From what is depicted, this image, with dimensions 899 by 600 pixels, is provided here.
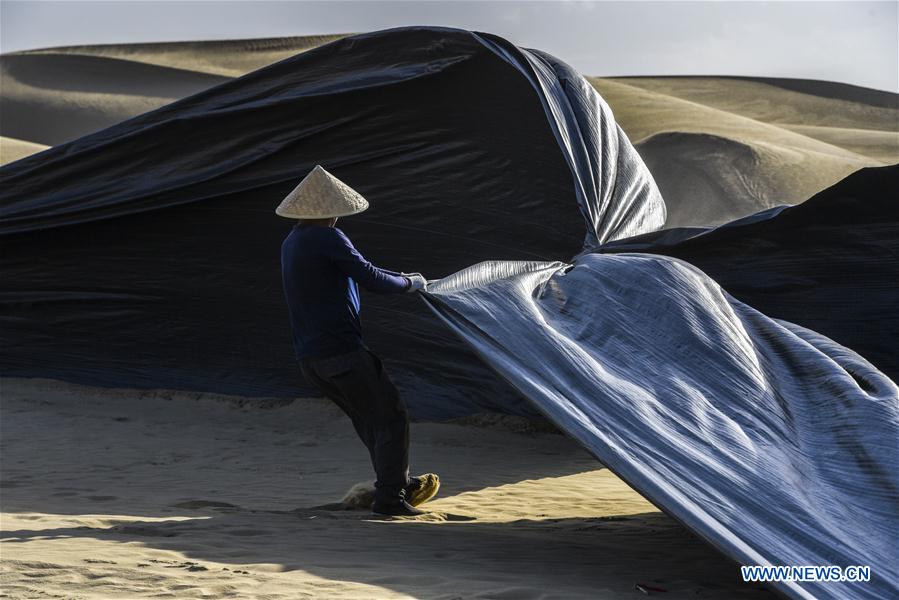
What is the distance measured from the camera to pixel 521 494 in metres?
5.94

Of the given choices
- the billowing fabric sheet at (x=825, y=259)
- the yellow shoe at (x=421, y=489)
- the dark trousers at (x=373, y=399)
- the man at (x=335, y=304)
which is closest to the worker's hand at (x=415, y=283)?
the man at (x=335, y=304)

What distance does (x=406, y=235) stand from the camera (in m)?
7.38

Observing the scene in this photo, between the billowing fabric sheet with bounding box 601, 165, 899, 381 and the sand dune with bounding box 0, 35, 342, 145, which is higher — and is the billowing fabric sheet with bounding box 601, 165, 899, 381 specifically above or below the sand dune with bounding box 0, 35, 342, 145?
below

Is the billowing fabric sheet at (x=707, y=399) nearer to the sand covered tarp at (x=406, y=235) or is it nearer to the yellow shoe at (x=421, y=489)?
the sand covered tarp at (x=406, y=235)

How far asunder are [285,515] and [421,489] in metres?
0.65

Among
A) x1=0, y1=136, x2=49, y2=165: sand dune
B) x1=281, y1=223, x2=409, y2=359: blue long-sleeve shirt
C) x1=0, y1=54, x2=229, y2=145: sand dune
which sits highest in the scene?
x1=0, y1=54, x2=229, y2=145: sand dune

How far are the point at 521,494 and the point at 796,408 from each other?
2.10 metres

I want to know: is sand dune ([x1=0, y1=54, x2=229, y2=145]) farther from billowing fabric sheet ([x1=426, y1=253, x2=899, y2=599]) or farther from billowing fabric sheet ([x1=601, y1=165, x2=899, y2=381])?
billowing fabric sheet ([x1=426, y1=253, x2=899, y2=599])

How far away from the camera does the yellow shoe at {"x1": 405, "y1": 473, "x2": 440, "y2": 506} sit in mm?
5164

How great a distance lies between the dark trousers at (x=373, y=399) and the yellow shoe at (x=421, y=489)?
183 mm

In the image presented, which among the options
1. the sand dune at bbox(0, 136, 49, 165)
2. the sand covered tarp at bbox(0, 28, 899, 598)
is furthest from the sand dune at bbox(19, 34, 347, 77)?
the sand covered tarp at bbox(0, 28, 899, 598)

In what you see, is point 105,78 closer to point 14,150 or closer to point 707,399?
point 14,150

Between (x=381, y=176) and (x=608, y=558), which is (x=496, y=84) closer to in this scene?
(x=381, y=176)

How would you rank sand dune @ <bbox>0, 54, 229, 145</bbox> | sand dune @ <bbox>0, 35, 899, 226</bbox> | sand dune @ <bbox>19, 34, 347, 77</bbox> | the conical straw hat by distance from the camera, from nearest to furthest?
1. the conical straw hat
2. sand dune @ <bbox>0, 35, 899, 226</bbox>
3. sand dune @ <bbox>0, 54, 229, 145</bbox>
4. sand dune @ <bbox>19, 34, 347, 77</bbox>
